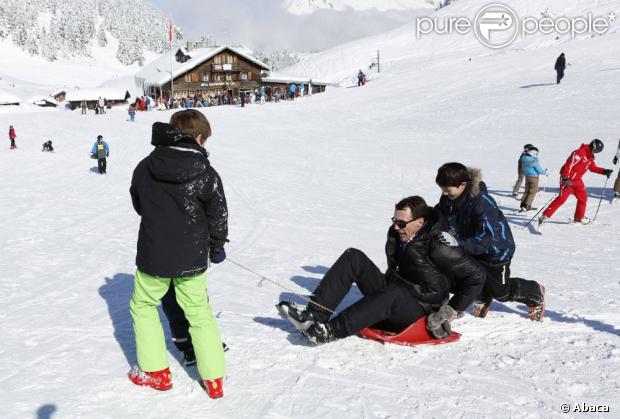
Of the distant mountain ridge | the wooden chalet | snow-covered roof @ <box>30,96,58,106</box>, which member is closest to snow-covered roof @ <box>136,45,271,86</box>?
the wooden chalet

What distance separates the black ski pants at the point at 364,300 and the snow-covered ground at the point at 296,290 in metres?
0.22

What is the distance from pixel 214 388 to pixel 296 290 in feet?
7.75

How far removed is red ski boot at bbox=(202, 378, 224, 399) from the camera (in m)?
3.22

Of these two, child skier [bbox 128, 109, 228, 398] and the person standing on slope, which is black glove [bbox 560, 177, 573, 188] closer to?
child skier [bbox 128, 109, 228, 398]

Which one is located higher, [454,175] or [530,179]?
[454,175]

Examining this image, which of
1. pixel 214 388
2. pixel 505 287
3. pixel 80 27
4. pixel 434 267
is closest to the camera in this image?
pixel 214 388

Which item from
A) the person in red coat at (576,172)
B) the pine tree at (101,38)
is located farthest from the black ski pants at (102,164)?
the pine tree at (101,38)

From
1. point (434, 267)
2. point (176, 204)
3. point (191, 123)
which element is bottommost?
point (434, 267)

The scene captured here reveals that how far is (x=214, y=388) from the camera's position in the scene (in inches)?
127

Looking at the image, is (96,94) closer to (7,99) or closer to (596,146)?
(7,99)

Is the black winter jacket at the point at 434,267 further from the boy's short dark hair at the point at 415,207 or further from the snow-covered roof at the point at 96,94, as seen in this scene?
the snow-covered roof at the point at 96,94

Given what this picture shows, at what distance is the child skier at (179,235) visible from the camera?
302 cm

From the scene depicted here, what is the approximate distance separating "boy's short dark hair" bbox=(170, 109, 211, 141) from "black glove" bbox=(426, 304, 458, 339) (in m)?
2.03

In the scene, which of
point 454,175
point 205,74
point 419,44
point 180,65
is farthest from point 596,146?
point 419,44
